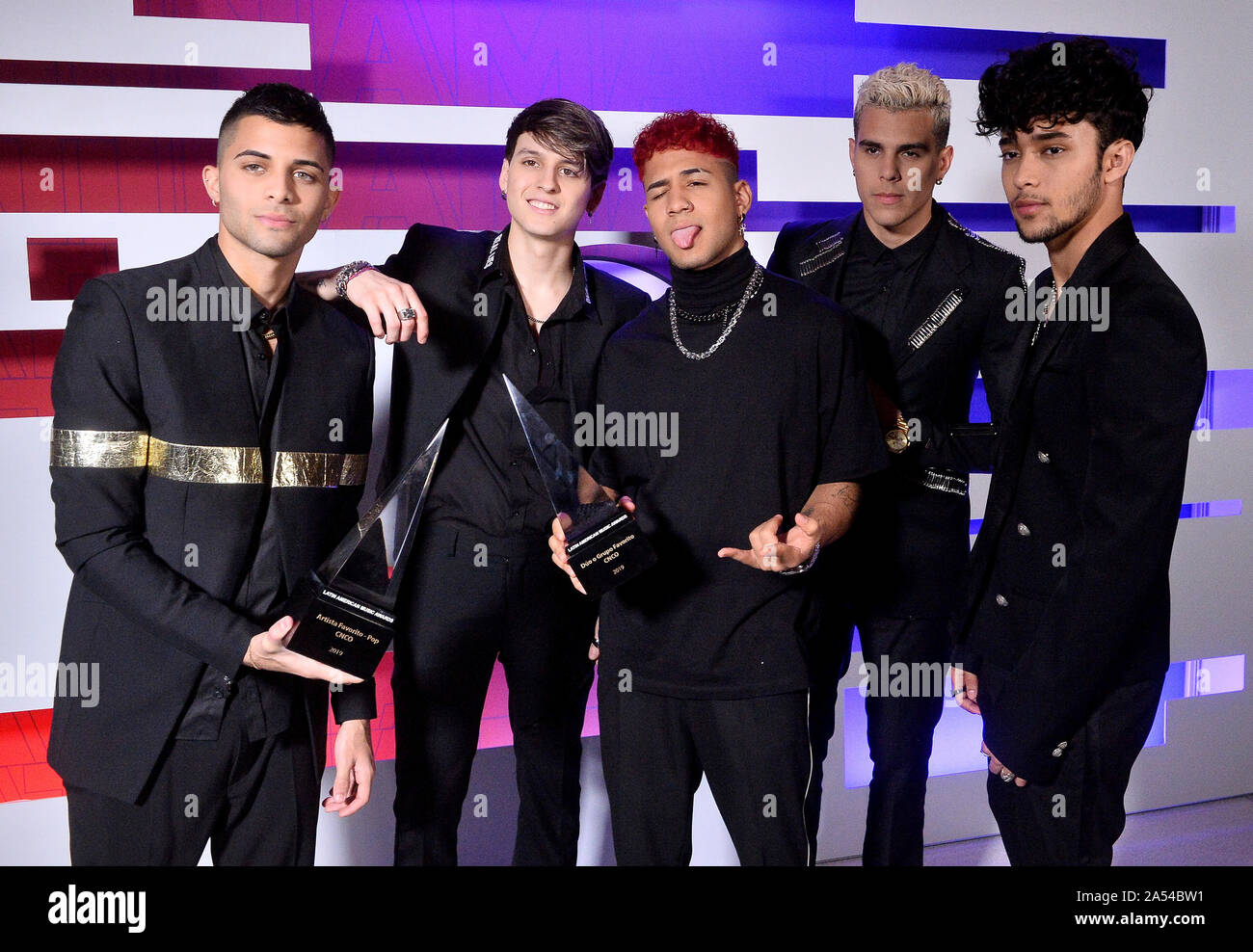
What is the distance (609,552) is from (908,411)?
3.04 ft

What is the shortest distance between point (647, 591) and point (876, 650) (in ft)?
2.43

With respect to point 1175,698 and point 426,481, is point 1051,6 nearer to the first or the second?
point 1175,698

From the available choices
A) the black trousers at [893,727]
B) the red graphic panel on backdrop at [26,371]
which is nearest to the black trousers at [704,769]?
the black trousers at [893,727]

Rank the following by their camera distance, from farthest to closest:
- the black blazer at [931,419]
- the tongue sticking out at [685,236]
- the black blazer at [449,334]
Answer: the black blazer at [931,419] < the black blazer at [449,334] < the tongue sticking out at [685,236]

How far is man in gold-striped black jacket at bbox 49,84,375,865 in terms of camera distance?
200 cm

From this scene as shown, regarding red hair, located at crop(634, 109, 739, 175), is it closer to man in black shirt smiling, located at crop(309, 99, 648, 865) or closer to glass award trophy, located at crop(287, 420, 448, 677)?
man in black shirt smiling, located at crop(309, 99, 648, 865)

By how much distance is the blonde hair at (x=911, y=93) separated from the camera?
104 inches

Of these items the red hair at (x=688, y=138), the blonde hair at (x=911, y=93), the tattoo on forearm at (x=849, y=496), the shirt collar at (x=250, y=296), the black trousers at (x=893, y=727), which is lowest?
the black trousers at (x=893, y=727)

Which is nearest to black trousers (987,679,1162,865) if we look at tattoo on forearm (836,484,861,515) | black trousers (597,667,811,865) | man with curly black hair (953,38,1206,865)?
man with curly black hair (953,38,1206,865)

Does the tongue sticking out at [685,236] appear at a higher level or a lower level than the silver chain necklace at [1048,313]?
higher

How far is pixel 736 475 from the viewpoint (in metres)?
2.17

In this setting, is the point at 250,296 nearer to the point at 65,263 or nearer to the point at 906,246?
the point at 65,263

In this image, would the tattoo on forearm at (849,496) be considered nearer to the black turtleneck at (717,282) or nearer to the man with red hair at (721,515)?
the man with red hair at (721,515)

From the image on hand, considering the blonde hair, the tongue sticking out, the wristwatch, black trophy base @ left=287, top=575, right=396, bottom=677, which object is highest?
the blonde hair
